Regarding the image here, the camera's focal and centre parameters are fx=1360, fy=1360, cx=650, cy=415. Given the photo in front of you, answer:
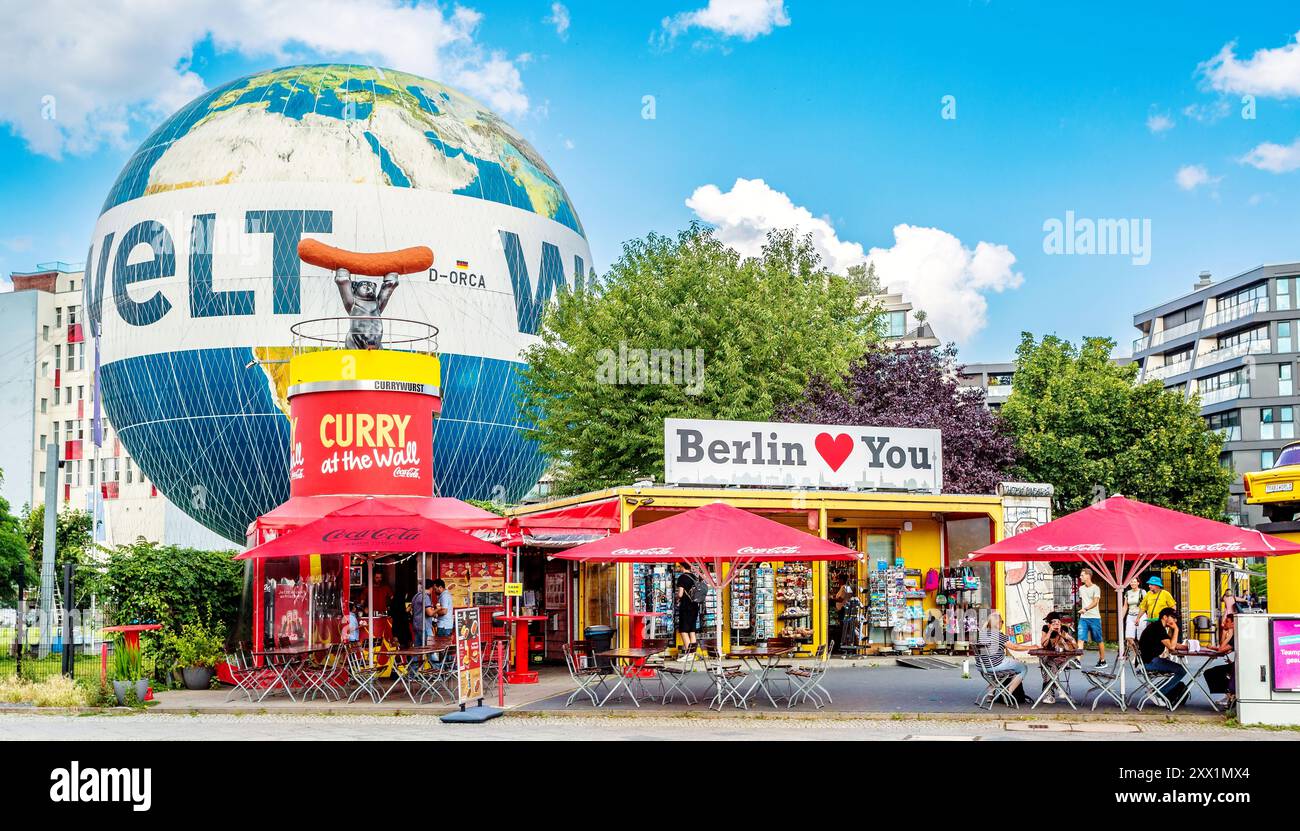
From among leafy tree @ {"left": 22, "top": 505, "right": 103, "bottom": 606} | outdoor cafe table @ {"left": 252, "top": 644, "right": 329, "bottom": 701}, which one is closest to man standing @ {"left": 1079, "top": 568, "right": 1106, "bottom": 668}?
outdoor cafe table @ {"left": 252, "top": 644, "right": 329, "bottom": 701}

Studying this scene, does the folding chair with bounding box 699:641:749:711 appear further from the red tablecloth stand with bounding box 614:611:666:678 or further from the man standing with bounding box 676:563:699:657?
the red tablecloth stand with bounding box 614:611:666:678

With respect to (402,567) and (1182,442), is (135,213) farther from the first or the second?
(1182,442)

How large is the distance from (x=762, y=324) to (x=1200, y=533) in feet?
67.4

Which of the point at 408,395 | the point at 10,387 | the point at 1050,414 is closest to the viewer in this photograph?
the point at 408,395

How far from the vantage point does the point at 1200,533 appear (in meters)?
17.8

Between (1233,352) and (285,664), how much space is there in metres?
75.5

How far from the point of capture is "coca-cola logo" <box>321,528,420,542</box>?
1944 centimetres

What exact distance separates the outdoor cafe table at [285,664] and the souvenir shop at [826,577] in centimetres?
566

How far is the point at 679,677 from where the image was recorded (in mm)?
22156

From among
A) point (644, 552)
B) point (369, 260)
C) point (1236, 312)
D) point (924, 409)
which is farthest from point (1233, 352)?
point (644, 552)

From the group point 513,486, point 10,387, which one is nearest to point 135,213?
point 513,486

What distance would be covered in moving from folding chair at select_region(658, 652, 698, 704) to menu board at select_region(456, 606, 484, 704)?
2774mm

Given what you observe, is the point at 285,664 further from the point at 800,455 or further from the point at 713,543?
the point at 800,455
